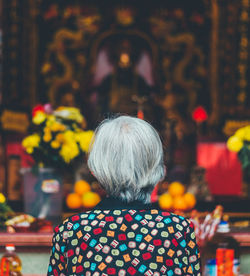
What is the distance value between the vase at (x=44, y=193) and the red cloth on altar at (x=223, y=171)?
4578mm

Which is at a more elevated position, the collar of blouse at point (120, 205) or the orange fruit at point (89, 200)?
the collar of blouse at point (120, 205)

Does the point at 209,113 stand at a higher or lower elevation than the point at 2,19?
lower

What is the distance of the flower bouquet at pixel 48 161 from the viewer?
97.0 inches

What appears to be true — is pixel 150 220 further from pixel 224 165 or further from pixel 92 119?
pixel 92 119

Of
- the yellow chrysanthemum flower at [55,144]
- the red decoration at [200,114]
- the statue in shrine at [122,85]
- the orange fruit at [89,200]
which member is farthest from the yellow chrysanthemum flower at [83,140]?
the statue in shrine at [122,85]

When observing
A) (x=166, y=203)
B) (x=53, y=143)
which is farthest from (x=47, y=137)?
(x=166, y=203)

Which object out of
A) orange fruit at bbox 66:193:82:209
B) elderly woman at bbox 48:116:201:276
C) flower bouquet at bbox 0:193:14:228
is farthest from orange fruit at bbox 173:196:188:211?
elderly woman at bbox 48:116:201:276

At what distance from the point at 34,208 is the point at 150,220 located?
1.40 metres

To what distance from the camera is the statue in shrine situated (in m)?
8.41

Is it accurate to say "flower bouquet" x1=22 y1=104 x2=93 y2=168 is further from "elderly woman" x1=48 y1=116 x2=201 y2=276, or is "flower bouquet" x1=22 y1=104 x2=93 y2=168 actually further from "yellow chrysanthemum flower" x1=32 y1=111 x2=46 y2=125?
"elderly woman" x1=48 y1=116 x2=201 y2=276

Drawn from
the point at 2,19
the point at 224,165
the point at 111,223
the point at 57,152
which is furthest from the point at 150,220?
the point at 2,19

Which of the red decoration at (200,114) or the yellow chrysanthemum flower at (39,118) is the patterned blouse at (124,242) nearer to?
the yellow chrysanthemum flower at (39,118)

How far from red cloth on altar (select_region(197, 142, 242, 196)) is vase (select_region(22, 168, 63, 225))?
15.0 ft

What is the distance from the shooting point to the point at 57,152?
2.51 m
